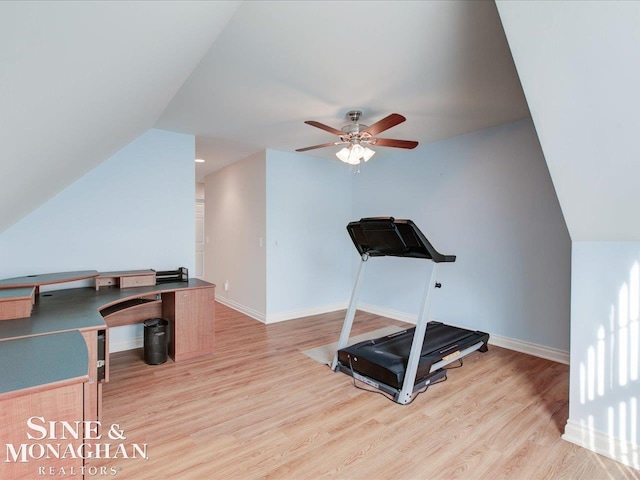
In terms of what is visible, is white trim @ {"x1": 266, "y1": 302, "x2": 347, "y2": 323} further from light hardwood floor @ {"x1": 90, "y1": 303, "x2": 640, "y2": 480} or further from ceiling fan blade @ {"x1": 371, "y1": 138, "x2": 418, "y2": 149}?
ceiling fan blade @ {"x1": 371, "y1": 138, "x2": 418, "y2": 149}

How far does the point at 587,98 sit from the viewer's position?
145 centimetres

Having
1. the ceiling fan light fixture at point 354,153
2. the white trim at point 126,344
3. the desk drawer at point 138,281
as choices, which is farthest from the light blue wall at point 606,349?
the white trim at point 126,344

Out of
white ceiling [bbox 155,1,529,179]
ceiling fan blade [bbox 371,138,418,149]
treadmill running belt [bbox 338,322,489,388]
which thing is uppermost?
white ceiling [bbox 155,1,529,179]

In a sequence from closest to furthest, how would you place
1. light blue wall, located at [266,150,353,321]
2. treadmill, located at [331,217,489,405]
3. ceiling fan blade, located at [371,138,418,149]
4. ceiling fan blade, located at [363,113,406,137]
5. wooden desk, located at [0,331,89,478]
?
1. wooden desk, located at [0,331,89,478]
2. ceiling fan blade, located at [363,113,406,137]
3. treadmill, located at [331,217,489,405]
4. ceiling fan blade, located at [371,138,418,149]
5. light blue wall, located at [266,150,353,321]

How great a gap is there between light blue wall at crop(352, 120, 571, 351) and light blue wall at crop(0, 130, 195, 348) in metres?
2.94

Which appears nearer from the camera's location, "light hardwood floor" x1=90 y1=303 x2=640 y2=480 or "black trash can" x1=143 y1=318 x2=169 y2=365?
"light hardwood floor" x1=90 y1=303 x2=640 y2=480

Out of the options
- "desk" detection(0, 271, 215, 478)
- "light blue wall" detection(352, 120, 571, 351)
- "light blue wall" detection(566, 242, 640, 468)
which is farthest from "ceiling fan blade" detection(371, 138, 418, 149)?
"desk" detection(0, 271, 215, 478)

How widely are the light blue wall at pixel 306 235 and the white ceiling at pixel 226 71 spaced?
119cm

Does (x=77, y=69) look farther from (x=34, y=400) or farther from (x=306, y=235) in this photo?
(x=306, y=235)

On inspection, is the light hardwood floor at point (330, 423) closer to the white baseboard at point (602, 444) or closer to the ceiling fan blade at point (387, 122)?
the white baseboard at point (602, 444)

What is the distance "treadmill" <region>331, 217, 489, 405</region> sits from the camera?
2.53 metres

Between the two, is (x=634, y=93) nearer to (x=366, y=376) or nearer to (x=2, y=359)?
(x=366, y=376)

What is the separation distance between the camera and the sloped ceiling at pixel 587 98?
123cm

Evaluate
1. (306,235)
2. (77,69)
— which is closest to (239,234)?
(306,235)
